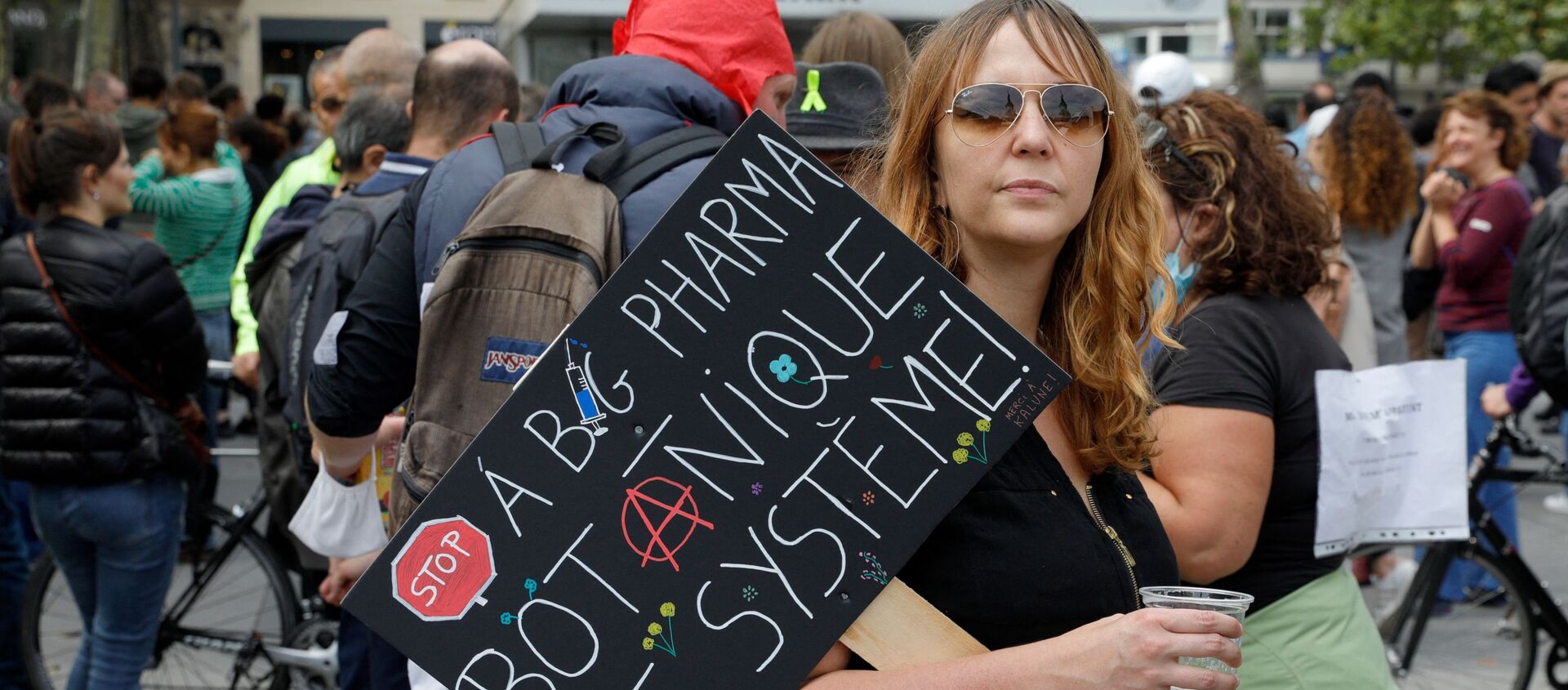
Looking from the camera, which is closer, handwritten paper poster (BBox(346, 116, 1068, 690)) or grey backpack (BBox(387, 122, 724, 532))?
handwritten paper poster (BBox(346, 116, 1068, 690))

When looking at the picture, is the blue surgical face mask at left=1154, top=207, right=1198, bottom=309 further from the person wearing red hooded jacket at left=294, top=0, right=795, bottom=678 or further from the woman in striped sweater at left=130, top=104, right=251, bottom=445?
the woman in striped sweater at left=130, top=104, right=251, bottom=445

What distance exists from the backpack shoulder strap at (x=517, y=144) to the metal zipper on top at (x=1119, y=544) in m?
1.22

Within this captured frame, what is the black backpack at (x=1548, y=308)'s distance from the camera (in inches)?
177

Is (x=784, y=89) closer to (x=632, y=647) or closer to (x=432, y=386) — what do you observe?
(x=432, y=386)

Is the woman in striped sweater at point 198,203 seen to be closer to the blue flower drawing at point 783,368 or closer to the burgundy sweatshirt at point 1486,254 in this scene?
the burgundy sweatshirt at point 1486,254

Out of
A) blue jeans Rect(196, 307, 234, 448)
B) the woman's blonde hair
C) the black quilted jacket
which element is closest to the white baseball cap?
the black quilted jacket

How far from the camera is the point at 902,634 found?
5.53 ft

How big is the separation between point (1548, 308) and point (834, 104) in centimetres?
233

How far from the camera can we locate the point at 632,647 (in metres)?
1.69

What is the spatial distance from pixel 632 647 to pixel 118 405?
317cm

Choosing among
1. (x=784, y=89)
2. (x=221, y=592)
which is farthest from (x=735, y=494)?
(x=221, y=592)

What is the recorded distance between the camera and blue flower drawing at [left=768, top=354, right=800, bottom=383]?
1.68 meters

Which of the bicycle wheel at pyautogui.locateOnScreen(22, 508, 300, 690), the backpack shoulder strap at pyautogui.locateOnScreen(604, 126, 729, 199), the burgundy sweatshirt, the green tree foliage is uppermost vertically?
the backpack shoulder strap at pyautogui.locateOnScreen(604, 126, 729, 199)

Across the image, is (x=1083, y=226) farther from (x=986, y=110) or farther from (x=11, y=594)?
(x=11, y=594)
